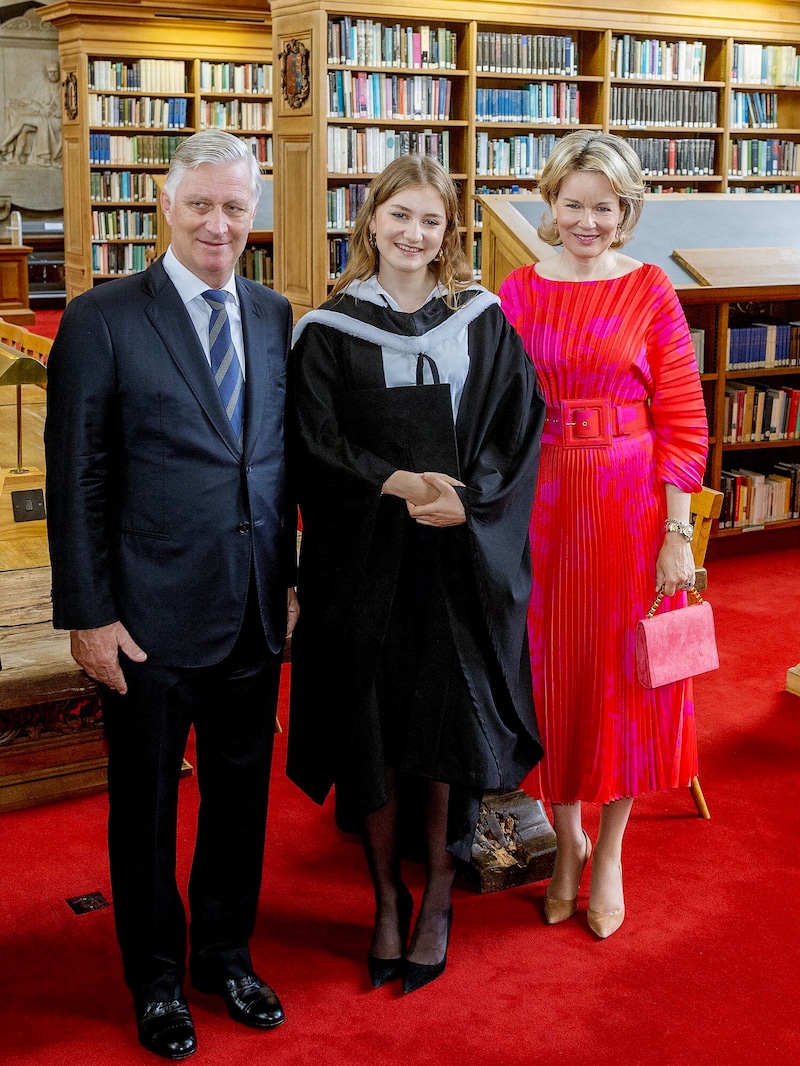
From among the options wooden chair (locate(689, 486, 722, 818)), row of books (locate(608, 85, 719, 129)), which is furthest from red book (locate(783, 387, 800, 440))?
row of books (locate(608, 85, 719, 129))

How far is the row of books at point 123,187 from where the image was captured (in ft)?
34.3

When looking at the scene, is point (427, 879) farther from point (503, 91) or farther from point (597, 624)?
point (503, 91)

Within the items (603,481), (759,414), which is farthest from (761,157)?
(603,481)

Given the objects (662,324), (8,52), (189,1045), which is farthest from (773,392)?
(8,52)

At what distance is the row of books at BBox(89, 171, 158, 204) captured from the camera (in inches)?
412

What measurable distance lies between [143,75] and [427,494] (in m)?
9.42

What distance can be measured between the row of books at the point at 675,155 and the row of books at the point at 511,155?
797mm

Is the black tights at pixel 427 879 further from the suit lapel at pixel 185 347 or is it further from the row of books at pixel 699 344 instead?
the row of books at pixel 699 344

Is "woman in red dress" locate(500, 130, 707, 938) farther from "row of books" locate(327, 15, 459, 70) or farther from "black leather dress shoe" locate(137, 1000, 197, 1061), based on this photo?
"row of books" locate(327, 15, 459, 70)

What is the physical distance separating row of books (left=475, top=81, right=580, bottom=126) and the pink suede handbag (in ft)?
19.6

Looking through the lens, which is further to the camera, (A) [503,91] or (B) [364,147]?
(A) [503,91]

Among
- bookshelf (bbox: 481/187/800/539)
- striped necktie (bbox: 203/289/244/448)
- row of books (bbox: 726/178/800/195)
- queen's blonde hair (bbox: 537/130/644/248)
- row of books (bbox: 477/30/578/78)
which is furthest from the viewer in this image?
row of books (bbox: 726/178/800/195)

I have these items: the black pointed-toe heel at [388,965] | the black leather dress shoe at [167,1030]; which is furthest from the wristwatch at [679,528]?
the black leather dress shoe at [167,1030]

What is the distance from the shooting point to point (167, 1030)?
219 cm
